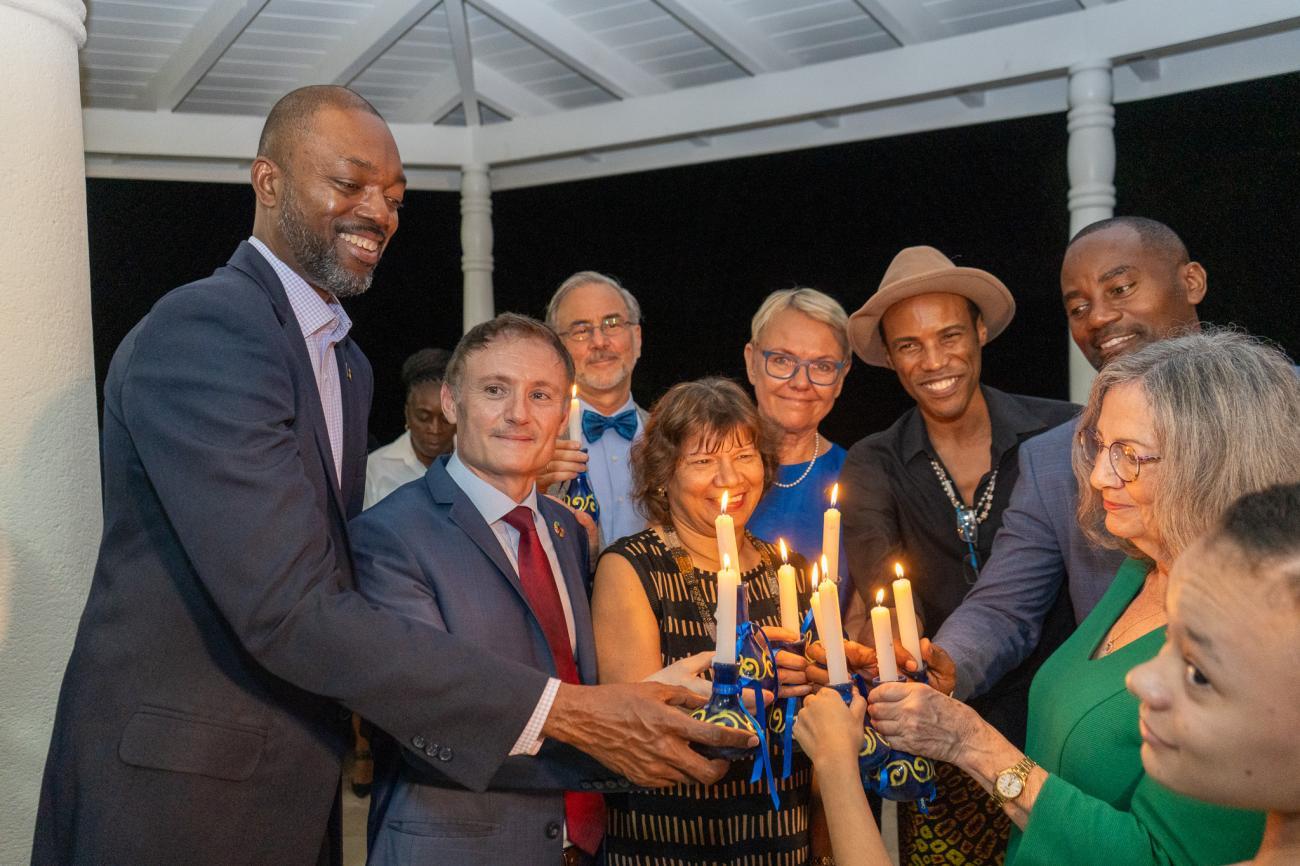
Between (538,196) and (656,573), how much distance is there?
20.2 ft

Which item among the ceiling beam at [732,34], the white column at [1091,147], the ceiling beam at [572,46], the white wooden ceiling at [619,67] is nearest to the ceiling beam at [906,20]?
the white wooden ceiling at [619,67]

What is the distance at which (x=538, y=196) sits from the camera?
8.60 m

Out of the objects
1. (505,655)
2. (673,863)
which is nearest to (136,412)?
(505,655)

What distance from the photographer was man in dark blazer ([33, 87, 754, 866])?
200 cm

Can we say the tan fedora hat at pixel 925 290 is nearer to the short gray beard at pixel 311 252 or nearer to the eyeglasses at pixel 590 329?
the eyeglasses at pixel 590 329

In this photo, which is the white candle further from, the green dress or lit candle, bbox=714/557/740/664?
the green dress

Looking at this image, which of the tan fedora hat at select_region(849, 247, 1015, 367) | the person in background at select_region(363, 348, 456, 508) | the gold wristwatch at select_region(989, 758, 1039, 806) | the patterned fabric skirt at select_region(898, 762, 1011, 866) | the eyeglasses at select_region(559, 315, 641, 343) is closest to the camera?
the gold wristwatch at select_region(989, 758, 1039, 806)

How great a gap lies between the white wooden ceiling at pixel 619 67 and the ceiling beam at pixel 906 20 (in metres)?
0.01

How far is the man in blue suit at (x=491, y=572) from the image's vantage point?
226 cm

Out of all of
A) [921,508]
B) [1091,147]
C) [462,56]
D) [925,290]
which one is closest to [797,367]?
[925,290]

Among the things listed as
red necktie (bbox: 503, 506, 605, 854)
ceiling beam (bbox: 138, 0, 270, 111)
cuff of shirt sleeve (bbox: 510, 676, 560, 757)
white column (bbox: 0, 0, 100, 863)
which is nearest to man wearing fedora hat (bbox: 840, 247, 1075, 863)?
red necktie (bbox: 503, 506, 605, 854)

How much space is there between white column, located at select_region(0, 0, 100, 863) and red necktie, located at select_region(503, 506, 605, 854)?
1011 millimetres

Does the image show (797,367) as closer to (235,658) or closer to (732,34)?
(235,658)

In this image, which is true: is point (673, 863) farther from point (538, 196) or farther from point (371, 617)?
point (538, 196)
